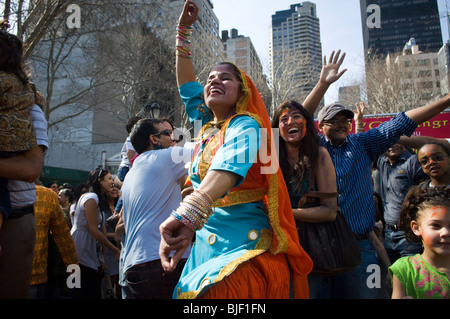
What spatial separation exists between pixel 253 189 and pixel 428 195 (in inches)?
53.0

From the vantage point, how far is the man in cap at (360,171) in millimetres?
2346

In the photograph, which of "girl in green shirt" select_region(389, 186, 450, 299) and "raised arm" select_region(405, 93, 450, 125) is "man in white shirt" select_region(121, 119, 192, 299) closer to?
"girl in green shirt" select_region(389, 186, 450, 299)

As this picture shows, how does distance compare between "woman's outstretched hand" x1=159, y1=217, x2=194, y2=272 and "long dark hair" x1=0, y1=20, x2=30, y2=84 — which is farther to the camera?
"long dark hair" x1=0, y1=20, x2=30, y2=84

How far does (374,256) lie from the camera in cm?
249

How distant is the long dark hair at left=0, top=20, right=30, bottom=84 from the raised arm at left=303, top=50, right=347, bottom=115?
Answer: 6.87ft

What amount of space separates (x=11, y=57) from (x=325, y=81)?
7.66 ft

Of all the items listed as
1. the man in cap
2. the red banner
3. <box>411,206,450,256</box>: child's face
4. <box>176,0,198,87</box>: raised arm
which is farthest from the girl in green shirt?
the red banner

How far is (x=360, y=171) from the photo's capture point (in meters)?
2.66

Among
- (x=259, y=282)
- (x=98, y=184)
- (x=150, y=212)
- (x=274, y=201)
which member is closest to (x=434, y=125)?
(x=98, y=184)

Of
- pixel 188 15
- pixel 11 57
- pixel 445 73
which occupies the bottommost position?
pixel 11 57

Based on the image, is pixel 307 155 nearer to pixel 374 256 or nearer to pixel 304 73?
pixel 374 256

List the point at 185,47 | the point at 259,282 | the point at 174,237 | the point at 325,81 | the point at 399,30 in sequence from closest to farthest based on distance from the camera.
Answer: the point at 174,237 < the point at 259,282 < the point at 185,47 < the point at 325,81 < the point at 399,30

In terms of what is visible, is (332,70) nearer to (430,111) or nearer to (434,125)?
(430,111)

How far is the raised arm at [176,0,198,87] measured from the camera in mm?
2271
